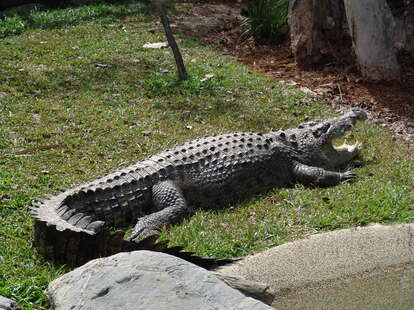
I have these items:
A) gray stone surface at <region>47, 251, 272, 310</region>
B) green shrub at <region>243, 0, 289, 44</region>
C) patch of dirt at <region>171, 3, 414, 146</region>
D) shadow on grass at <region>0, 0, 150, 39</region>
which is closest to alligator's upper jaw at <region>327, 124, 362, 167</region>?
patch of dirt at <region>171, 3, 414, 146</region>

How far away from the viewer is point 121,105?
29.1 ft

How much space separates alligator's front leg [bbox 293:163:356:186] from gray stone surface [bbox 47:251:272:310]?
9.41 feet

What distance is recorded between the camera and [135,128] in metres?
7.96

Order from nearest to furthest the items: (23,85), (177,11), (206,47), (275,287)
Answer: (275,287)
(23,85)
(206,47)
(177,11)

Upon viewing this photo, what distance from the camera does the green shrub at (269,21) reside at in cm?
1212

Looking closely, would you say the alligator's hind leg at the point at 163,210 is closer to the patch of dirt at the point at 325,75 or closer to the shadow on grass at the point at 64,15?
the patch of dirt at the point at 325,75

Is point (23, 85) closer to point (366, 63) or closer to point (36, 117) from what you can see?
point (36, 117)

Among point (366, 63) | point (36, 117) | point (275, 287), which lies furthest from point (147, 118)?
point (275, 287)

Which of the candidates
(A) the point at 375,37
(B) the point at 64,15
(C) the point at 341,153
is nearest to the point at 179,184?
(C) the point at 341,153

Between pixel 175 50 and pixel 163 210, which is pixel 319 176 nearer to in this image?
pixel 163 210

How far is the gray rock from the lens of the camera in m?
3.93

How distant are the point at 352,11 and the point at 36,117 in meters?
4.91

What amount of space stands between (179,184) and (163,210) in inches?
16.4

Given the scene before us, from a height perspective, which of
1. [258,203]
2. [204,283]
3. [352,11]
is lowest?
[258,203]
